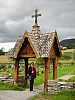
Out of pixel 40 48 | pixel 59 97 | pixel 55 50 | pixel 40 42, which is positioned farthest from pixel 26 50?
pixel 59 97

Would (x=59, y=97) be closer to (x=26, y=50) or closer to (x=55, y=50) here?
(x=55, y=50)

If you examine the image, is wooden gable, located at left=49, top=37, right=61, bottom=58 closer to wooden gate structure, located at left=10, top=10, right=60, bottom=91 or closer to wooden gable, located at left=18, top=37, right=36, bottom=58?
wooden gate structure, located at left=10, top=10, right=60, bottom=91

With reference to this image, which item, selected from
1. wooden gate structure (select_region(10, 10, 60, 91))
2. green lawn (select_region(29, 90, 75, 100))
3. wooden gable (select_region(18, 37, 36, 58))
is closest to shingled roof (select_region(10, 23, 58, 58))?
wooden gate structure (select_region(10, 10, 60, 91))

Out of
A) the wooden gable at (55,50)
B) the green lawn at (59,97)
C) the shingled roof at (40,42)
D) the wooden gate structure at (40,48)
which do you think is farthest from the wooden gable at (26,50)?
the green lawn at (59,97)

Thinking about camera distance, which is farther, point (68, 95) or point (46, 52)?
point (46, 52)

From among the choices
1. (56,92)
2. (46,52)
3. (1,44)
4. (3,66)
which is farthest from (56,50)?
(1,44)

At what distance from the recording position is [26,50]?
2044 cm

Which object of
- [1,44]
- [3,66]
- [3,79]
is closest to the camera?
[3,79]

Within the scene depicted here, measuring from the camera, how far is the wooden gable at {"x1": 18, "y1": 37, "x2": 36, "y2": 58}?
20.2 m

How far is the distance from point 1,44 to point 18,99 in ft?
213

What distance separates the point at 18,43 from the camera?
20.6 meters

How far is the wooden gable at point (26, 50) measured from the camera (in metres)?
20.2

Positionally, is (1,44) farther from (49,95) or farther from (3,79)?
(49,95)

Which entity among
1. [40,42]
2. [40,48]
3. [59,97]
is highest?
[40,42]
